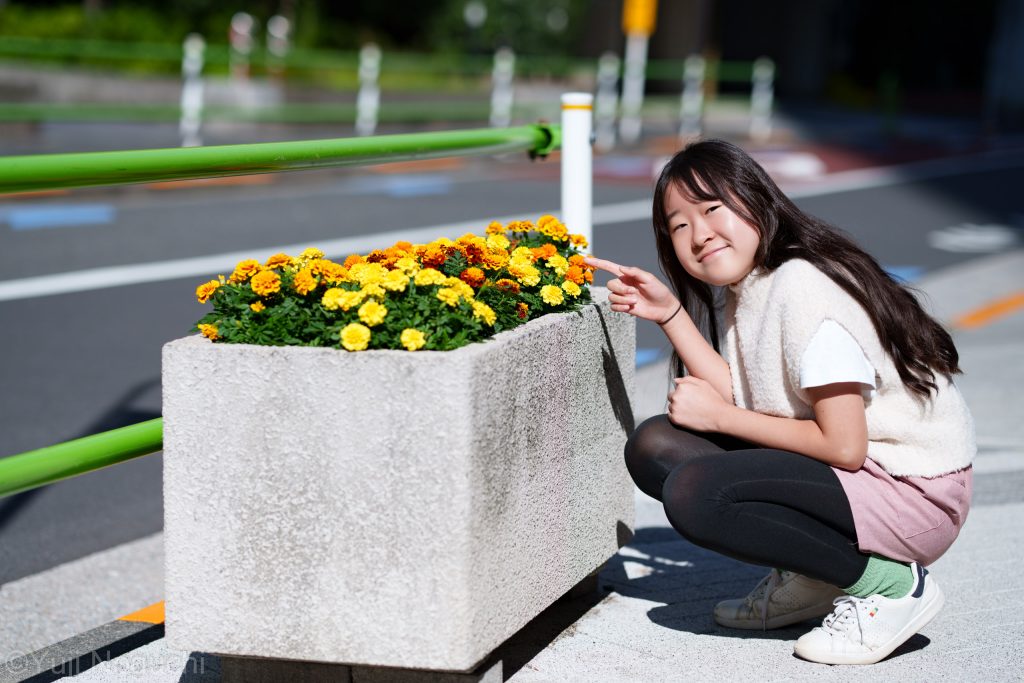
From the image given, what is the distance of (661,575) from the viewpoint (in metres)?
3.70

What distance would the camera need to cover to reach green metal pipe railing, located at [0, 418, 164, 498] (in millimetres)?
2600

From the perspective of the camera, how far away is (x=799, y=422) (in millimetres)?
2945

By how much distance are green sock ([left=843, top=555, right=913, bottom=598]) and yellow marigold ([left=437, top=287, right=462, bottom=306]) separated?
1098 millimetres

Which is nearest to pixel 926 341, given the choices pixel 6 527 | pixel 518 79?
pixel 6 527

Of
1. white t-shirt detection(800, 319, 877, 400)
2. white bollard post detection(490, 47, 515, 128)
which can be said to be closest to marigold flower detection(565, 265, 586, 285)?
white t-shirt detection(800, 319, 877, 400)

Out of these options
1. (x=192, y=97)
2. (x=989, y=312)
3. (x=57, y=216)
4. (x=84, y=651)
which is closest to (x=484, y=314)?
(x=84, y=651)

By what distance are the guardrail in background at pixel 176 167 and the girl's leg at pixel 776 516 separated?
1.19 meters

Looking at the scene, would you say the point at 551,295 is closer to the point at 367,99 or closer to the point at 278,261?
the point at 278,261

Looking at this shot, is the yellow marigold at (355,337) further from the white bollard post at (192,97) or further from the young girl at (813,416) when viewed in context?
the white bollard post at (192,97)

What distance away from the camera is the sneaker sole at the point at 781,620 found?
3.22 metres

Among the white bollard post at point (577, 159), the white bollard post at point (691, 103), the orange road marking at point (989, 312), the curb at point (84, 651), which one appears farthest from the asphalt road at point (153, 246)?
the white bollard post at point (691, 103)

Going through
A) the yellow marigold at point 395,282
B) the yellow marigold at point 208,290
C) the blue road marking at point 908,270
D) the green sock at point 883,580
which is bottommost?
the blue road marking at point 908,270

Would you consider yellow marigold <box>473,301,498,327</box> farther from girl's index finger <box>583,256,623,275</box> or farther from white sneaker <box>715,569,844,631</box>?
white sneaker <box>715,569,844,631</box>

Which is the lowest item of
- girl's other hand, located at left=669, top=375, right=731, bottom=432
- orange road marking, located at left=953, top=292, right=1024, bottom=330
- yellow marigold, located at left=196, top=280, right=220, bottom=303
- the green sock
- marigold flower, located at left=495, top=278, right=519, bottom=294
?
orange road marking, located at left=953, top=292, right=1024, bottom=330
